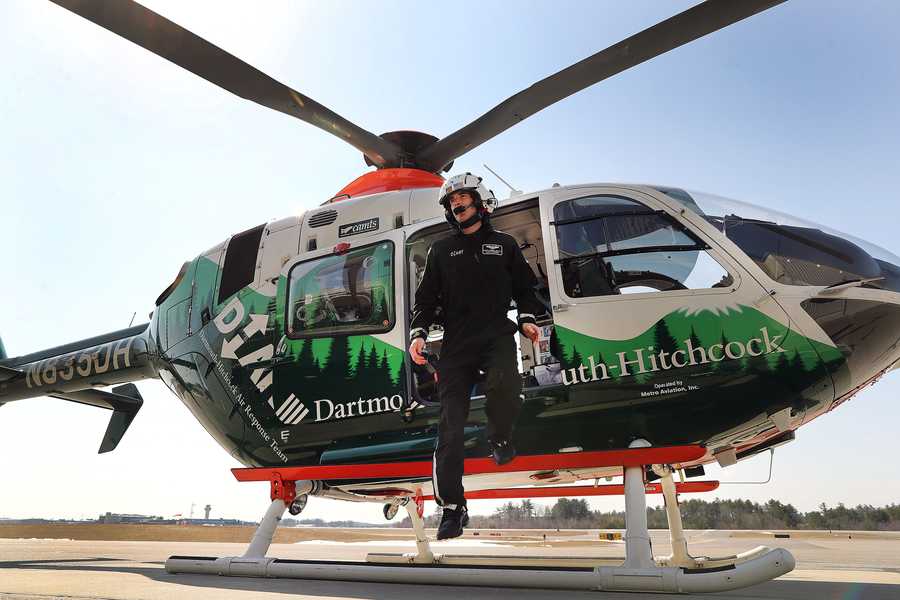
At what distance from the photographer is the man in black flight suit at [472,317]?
10.4 feet

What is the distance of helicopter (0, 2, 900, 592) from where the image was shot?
388cm

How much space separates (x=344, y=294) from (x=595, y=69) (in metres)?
2.97

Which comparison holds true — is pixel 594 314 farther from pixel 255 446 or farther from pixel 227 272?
pixel 227 272

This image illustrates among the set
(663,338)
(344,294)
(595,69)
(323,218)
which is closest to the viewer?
(663,338)

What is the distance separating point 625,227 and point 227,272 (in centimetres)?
368

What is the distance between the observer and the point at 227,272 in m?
5.78

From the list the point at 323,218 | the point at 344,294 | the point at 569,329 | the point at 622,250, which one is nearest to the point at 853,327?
the point at 622,250

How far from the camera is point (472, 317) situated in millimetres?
3240

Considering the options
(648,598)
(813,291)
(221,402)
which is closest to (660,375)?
(813,291)

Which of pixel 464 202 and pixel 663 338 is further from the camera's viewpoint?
pixel 663 338

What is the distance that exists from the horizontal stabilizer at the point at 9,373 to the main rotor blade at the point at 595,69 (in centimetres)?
612

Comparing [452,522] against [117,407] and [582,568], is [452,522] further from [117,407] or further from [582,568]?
[117,407]

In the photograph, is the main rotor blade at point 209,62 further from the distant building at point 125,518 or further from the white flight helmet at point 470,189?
the distant building at point 125,518

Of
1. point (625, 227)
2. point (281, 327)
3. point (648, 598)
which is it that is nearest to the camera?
point (648, 598)
